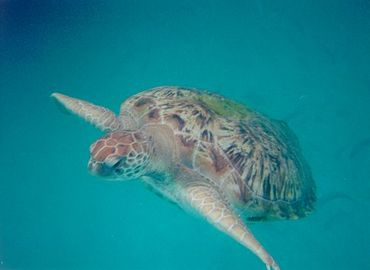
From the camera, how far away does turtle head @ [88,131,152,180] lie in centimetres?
323

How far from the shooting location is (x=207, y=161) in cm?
380

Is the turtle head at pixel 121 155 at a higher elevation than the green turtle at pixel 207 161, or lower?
lower

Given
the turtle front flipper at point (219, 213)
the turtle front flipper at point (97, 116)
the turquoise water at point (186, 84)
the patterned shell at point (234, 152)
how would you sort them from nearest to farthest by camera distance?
the turtle front flipper at point (219, 213) → the patterned shell at point (234, 152) → the turtle front flipper at point (97, 116) → the turquoise water at point (186, 84)

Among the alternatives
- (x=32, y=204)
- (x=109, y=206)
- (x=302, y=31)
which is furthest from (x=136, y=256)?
(x=302, y=31)

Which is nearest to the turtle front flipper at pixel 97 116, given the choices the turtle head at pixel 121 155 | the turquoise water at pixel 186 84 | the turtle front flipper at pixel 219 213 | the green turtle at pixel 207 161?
the green turtle at pixel 207 161

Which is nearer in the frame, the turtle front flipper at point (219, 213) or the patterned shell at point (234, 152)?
the turtle front flipper at point (219, 213)

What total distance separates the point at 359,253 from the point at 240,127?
381cm

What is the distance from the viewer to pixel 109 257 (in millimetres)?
8555

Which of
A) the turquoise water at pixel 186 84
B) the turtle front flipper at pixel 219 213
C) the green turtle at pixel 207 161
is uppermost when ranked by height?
the turquoise water at pixel 186 84

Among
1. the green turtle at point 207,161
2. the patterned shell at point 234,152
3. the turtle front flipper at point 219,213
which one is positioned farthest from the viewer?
the patterned shell at point 234,152

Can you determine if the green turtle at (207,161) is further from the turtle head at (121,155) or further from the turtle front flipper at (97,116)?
the turtle front flipper at (97,116)

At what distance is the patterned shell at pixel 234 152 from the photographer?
382cm

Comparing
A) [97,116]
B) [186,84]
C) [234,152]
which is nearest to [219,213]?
[234,152]

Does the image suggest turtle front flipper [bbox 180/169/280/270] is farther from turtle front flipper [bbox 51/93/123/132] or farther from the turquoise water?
the turquoise water
